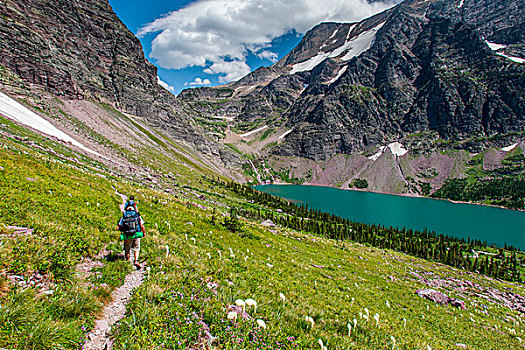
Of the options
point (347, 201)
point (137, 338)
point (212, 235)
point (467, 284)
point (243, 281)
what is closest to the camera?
point (137, 338)

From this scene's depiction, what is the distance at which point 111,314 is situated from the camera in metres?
4.60

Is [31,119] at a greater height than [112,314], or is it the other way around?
[31,119]

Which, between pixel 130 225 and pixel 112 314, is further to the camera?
pixel 130 225

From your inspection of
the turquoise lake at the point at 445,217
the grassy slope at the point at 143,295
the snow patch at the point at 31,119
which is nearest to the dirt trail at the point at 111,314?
the grassy slope at the point at 143,295

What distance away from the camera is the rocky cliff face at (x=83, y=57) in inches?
3191

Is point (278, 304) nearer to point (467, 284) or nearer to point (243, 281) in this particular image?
point (243, 281)

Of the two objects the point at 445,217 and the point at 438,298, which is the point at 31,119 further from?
the point at 445,217

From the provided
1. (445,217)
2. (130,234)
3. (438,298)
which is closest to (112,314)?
(130,234)

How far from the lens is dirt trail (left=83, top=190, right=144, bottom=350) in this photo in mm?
3782

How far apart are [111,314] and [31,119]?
7365 cm

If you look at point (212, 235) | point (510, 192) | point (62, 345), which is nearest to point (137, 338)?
point (62, 345)

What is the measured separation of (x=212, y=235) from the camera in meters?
13.9

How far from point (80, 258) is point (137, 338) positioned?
3.51 metres

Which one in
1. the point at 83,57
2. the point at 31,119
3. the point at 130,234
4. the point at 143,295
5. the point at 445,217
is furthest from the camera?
the point at 445,217
